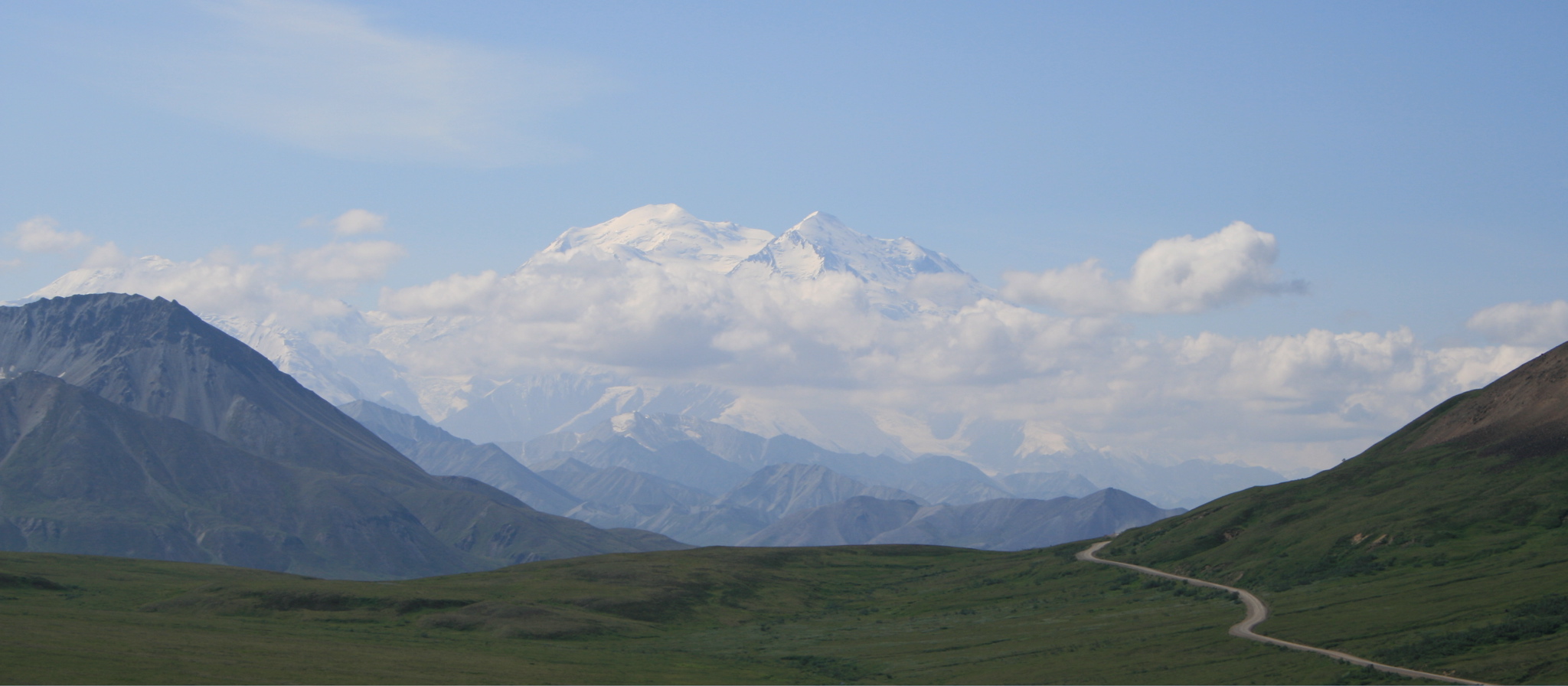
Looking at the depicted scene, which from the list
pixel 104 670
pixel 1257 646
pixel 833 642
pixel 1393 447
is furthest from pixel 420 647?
pixel 1393 447

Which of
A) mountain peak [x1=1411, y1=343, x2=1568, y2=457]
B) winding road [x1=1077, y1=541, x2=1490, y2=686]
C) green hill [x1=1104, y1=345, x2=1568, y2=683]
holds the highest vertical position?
mountain peak [x1=1411, y1=343, x2=1568, y2=457]

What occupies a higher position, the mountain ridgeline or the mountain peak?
the mountain peak

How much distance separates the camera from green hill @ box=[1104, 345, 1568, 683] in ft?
278

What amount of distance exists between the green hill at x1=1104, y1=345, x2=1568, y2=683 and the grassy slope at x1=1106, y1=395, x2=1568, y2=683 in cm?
23

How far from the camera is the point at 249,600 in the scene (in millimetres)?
137375

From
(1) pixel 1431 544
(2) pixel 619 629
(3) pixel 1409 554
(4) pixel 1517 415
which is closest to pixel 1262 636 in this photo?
(3) pixel 1409 554

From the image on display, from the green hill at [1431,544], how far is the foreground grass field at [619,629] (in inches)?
307

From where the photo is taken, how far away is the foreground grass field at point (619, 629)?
88125mm

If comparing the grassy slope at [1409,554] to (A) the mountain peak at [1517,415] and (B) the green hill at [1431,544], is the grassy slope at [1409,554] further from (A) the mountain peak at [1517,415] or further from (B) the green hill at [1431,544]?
(A) the mountain peak at [1517,415]

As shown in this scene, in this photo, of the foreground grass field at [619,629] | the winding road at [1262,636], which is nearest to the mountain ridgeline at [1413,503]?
the winding road at [1262,636]

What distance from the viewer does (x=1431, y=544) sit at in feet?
421

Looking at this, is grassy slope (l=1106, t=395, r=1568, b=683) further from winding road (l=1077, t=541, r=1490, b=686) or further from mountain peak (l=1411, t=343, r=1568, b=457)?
mountain peak (l=1411, t=343, r=1568, b=457)

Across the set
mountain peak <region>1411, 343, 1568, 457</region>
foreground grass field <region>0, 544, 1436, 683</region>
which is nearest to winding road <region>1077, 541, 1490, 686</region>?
foreground grass field <region>0, 544, 1436, 683</region>

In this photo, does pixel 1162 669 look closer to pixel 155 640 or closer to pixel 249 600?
pixel 155 640
